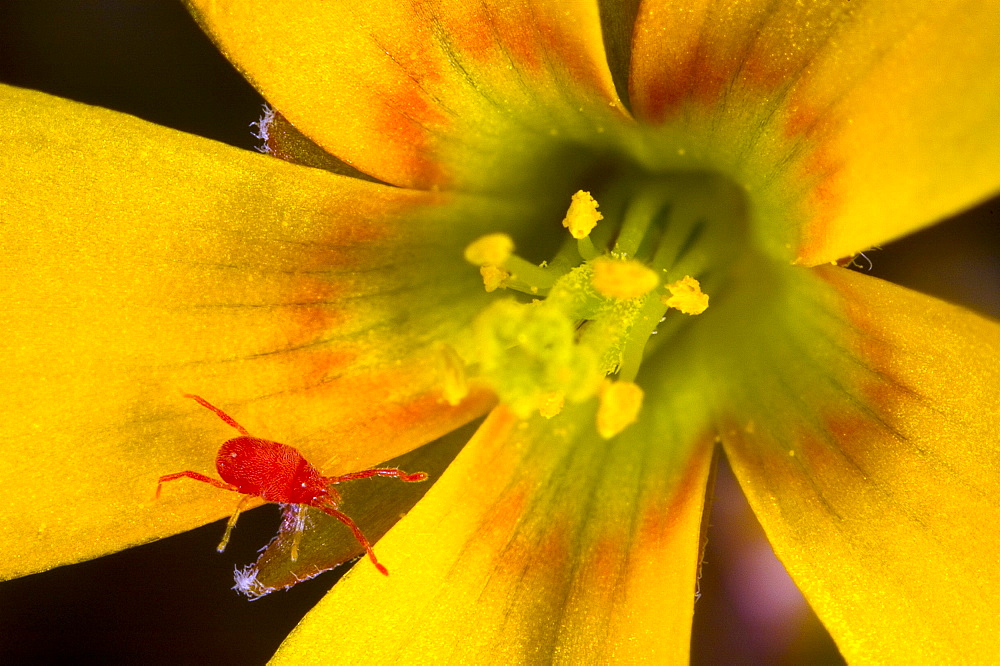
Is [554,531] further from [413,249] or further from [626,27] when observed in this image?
[626,27]

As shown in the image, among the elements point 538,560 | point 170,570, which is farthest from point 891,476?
point 170,570

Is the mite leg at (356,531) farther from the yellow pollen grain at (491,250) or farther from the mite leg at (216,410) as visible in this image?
the yellow pollen grain at (491,250)

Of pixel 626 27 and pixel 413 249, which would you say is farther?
pixel 413 249

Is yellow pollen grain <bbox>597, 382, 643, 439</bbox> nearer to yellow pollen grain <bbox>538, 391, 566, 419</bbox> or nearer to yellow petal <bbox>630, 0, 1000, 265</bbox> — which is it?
yellow pollen grain <bbox>538, 391, 566, 419</bbox>

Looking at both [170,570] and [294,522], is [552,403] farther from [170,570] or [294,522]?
[170,570]

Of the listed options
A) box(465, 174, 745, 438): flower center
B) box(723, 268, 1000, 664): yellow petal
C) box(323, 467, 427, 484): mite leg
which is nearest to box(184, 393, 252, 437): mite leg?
box(323, 467, 427, 484): mite leg

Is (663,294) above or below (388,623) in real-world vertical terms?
above

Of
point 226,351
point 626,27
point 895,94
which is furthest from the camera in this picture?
point 226,351

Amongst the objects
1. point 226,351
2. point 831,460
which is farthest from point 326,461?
point 831,460
